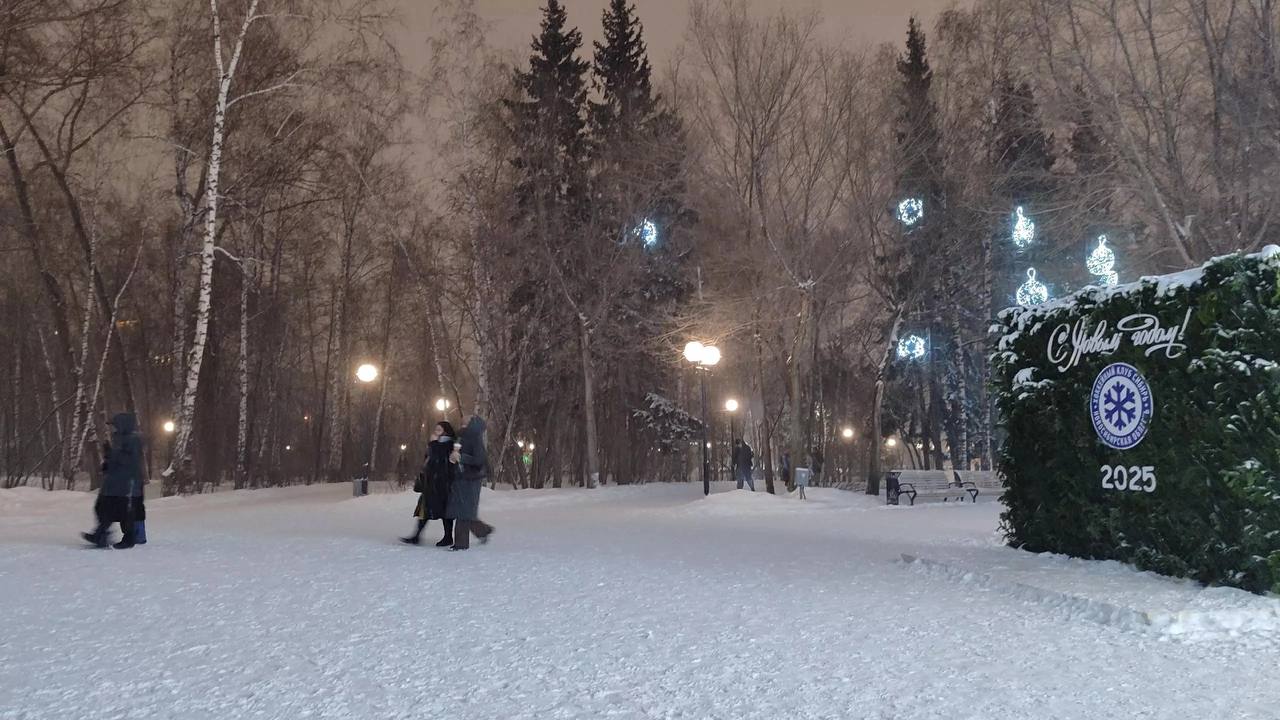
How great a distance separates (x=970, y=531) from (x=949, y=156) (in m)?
14.6

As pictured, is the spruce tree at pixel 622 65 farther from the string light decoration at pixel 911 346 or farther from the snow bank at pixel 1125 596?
the snow bank at pixel 1125 596


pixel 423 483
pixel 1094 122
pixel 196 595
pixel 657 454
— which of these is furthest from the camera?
pixel 657 454

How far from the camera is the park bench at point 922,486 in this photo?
23250mm

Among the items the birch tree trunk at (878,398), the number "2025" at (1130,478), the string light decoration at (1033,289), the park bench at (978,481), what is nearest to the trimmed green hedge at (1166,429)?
the number "2025" at (1130,478)

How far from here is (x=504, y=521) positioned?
54.9ft

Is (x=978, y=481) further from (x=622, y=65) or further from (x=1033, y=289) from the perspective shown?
(x=622, y=65)

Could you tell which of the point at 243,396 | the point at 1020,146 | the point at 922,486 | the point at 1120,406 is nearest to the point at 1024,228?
the point at 922,486

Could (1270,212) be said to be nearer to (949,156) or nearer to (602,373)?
(949,156)

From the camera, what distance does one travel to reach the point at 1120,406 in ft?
27.8

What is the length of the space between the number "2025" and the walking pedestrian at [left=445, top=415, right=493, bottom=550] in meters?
6.88

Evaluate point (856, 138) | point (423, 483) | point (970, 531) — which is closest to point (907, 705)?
point (423, 483)

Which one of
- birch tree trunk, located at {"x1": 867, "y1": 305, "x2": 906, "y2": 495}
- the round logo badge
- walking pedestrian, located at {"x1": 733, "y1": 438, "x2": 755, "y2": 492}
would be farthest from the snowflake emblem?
walking pedestrian, located at {"x1": 733, "y1": 438, "x2": 755, "y2": 492}

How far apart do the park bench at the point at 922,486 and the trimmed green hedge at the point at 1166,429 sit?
13.1m

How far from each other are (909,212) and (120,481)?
2103cm
